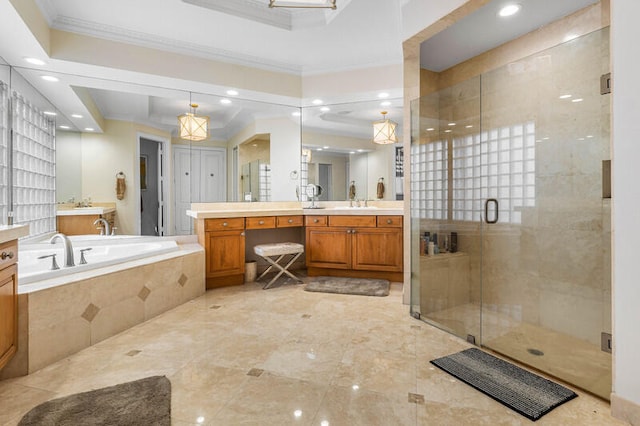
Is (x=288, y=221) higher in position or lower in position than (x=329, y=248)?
higher

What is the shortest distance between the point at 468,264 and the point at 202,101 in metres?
3.28

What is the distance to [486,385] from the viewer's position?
1686mm

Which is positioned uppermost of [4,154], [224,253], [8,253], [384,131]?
[384,131]

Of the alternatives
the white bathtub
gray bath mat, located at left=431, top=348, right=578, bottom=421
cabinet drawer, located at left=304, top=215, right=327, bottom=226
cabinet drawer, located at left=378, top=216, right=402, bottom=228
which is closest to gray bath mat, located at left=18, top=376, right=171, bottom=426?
the white bathtub

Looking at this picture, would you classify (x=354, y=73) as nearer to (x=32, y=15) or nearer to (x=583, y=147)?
(x=583, y=147)

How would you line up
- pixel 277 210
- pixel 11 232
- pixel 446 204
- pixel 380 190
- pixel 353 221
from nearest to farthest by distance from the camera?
pixel 11 232 < pixel 446 204 < pixel 353 221 < pixel 277 210 < pixel 380 190

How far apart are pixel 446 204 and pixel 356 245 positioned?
1.34m

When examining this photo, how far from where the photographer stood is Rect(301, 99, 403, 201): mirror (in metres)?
4.12

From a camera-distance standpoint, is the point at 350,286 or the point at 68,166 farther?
the point at 350,286

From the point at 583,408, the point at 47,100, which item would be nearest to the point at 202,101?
the point at 47,100

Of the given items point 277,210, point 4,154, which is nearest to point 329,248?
point 277,210

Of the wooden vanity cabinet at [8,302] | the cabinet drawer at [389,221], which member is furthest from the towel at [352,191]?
the wooden vanity cabinet at [8,302]

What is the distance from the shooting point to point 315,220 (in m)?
3.97

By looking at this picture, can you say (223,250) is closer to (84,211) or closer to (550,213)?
(84,211)
